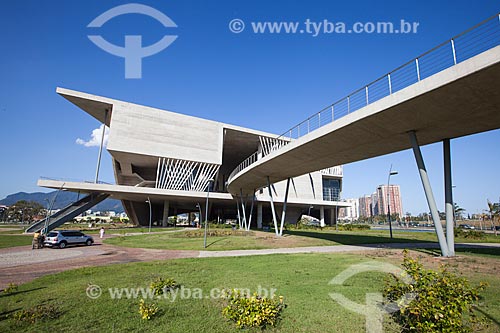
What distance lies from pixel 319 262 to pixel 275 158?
12.8 m

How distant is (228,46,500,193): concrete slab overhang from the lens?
10305 mm

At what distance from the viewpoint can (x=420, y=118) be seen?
13.6 m

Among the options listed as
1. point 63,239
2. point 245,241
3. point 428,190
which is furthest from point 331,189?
point 63,239

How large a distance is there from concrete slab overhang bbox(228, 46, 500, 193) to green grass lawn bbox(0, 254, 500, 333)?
713 centimetres

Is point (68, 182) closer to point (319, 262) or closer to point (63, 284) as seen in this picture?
point (63, 284)

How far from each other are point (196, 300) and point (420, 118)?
13.8 meters

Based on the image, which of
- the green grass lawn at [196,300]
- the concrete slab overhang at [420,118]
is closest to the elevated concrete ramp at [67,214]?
the green grass lawn at [196,300]

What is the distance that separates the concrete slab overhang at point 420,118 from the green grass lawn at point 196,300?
7126 mm

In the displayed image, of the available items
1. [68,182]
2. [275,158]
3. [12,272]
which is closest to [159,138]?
[68,182]

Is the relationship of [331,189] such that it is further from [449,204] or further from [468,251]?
[449,204]

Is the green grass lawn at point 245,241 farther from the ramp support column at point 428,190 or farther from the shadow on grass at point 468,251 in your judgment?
the ramp support column at point 428,190

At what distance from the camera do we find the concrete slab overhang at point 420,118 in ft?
33.8

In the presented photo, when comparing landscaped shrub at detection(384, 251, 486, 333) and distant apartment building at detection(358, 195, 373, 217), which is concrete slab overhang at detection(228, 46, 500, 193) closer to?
landscaped shrub at detection(384, 251, 486, 333)

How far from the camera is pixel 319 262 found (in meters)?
12.8
